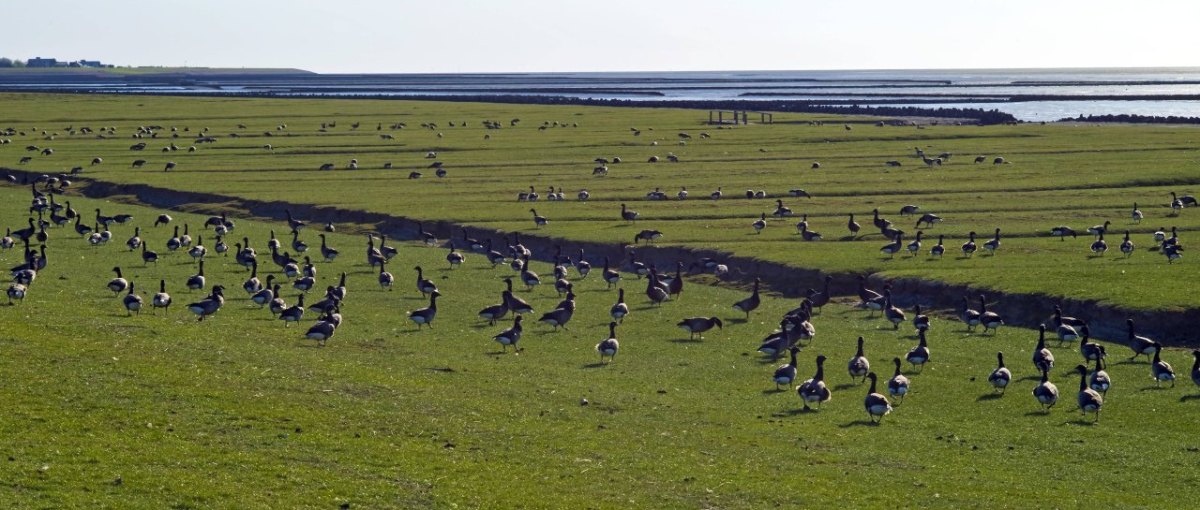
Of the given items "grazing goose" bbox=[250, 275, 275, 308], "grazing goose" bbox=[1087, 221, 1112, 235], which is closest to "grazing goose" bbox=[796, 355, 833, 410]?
"grazing goose" bbox=[250, 275, 275, 308]

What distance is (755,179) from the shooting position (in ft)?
252

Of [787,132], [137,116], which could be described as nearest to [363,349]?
[787,132]

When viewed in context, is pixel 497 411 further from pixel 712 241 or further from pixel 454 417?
pixel 712 241

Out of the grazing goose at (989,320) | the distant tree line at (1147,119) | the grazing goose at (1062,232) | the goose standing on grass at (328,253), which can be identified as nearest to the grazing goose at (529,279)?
the goose standing on grass at (328,253)

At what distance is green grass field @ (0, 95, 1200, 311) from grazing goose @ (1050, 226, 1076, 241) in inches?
21.1

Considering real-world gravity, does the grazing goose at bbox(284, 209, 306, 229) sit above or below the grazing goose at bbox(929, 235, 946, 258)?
above

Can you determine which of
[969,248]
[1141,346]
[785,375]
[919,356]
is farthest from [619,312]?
[969,248]

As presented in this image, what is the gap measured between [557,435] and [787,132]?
99603 mm

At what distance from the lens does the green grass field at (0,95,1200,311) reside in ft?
154

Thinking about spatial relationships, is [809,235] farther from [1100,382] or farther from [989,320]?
[1100,382]

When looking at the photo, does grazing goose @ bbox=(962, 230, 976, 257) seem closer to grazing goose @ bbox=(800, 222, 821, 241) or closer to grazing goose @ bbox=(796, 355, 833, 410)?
grazing goose @ bbox=(800, 222, 821, 241)

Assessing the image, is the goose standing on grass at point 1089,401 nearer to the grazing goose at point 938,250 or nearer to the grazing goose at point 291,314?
the grazing goose at point 291,314

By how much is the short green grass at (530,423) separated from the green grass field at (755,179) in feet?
32.8

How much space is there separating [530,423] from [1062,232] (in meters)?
31.9
